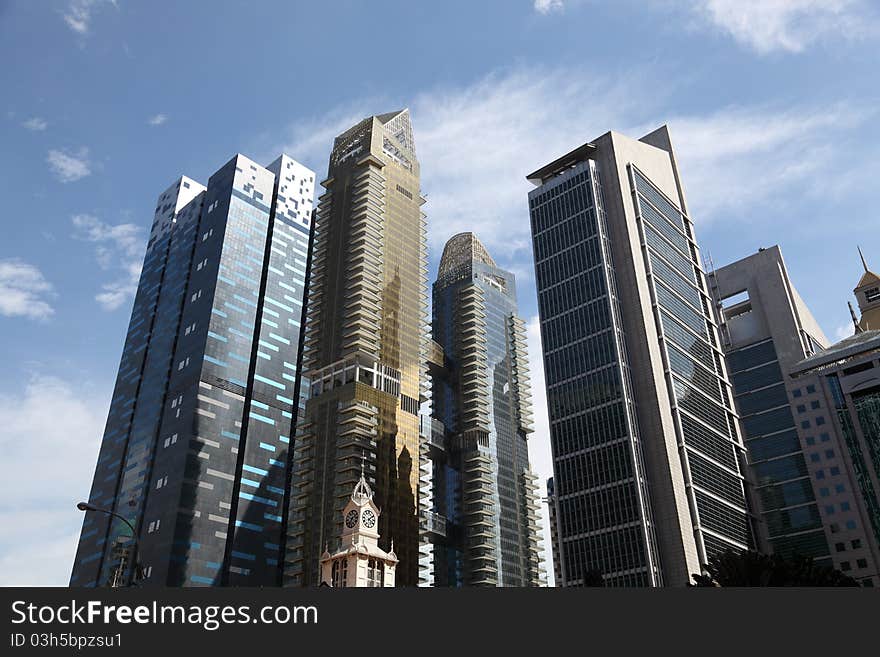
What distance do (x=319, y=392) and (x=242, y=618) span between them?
140m

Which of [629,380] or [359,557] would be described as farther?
[629,380]

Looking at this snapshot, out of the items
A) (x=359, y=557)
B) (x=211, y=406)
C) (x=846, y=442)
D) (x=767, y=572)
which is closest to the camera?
(x=767, y=572)

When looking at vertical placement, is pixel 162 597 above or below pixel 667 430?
below

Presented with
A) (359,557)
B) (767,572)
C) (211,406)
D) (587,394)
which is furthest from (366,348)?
(767,572)

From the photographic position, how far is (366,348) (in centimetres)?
16100

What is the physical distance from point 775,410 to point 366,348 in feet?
325

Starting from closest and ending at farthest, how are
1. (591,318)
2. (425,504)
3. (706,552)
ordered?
(706,552) → (591,318) → (425,504)

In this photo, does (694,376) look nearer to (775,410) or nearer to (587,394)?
(587,394)

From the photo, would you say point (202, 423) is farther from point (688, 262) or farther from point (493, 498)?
point (688, 262)

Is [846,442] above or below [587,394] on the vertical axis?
below

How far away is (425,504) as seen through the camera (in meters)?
158

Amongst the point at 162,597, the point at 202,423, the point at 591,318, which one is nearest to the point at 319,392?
the point at 202,423

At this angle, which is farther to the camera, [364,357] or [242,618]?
[364,357]

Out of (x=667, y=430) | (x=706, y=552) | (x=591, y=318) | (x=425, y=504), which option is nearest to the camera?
(x=706, y=552)
